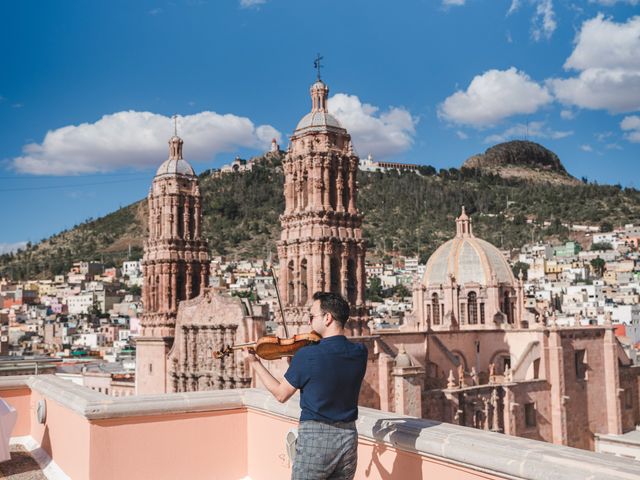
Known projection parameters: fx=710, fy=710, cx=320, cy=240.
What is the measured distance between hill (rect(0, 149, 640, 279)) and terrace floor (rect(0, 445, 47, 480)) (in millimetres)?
99722

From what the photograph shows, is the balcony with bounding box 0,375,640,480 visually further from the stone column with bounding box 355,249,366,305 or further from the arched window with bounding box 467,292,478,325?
the arched window with bounding box 467,292,478,325

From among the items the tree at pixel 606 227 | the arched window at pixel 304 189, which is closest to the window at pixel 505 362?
the arched window at pixel 304 189

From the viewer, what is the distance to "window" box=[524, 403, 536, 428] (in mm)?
28203

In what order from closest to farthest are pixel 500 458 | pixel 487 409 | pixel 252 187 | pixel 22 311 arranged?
pixel 500 458 → pixel 487 409 → pixel 22 311 → pixel 252 187

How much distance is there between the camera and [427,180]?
457ft

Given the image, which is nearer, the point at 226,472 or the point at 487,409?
the point at 226,472

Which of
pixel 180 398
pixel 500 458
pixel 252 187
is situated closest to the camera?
pixel 500 458

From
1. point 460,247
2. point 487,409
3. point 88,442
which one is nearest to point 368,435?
point 88,442

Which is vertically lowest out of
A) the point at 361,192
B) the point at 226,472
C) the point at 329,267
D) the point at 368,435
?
the point at 226,472

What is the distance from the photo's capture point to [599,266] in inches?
3878

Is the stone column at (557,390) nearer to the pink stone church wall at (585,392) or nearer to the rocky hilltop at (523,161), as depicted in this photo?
the pink stone church wall at (585,392)

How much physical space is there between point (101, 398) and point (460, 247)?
1150 inches

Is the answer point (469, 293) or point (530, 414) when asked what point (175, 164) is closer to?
point (469, 293)

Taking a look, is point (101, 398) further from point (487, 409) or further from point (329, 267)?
point (487, 409)
